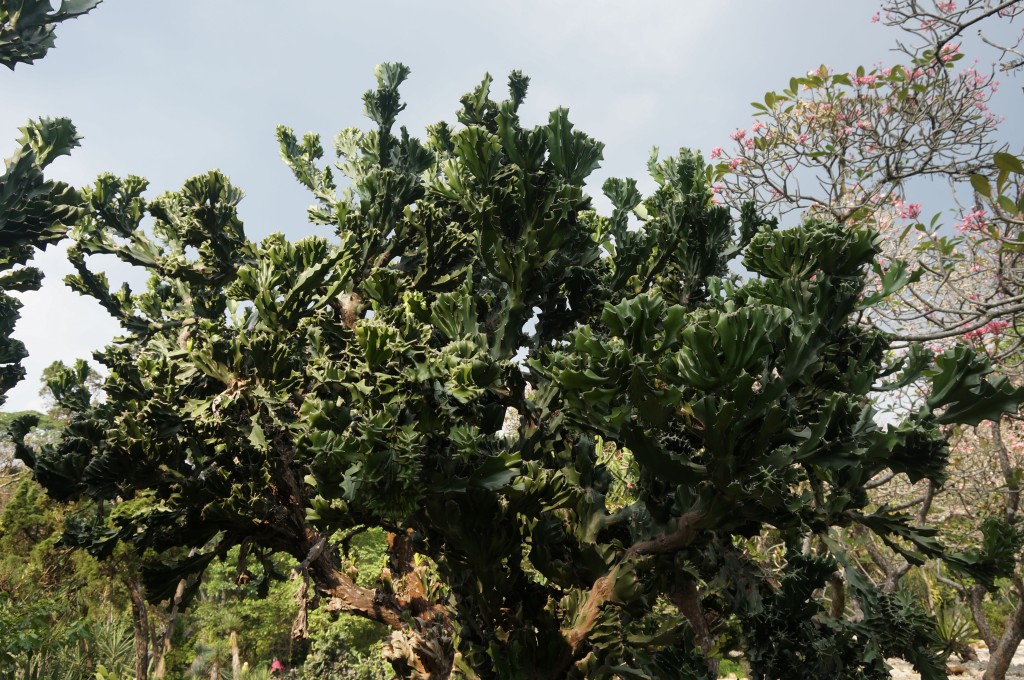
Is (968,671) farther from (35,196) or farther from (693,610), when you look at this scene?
(35,196)

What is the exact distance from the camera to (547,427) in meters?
4.02

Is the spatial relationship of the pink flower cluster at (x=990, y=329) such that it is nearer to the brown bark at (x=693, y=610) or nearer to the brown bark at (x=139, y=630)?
the brown bark at (x=693, y=610)

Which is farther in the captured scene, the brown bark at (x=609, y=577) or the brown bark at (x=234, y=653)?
the brown bark at (x=234, y=653)

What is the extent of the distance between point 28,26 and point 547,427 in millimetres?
8173

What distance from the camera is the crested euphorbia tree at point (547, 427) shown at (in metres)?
2.97

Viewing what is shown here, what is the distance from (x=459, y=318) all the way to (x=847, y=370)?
2.31 metres

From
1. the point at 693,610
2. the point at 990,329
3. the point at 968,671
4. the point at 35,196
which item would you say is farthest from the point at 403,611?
the point at 968,671

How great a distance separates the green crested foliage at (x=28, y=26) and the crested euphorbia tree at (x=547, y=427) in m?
4.71

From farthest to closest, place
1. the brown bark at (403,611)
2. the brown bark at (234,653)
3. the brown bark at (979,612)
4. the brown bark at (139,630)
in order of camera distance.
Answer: the brown bark at (234,653)
the brown bark at (139,630)
the brown bark at (979,612)
the brown bark at (403,611)

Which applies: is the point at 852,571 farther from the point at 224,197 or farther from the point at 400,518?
the point at 224,197

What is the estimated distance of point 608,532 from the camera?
388 cm

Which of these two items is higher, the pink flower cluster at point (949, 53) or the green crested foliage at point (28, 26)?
the green crested foliage at point (28, 26)

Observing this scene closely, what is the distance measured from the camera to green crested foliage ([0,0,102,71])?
23.5 feet

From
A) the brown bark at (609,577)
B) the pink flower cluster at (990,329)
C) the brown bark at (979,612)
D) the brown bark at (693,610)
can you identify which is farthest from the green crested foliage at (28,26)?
the brown bark at (979,612)
